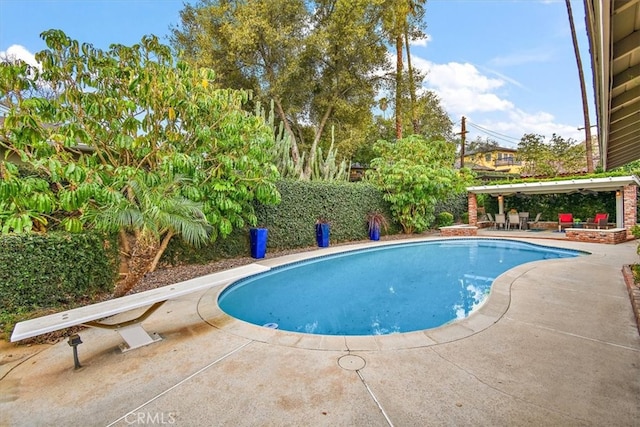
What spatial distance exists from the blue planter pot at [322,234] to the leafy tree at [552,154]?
2659cm

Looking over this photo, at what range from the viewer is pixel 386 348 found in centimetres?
360

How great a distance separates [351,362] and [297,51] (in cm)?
1564

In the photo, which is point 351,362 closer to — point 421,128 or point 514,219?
point 514,219

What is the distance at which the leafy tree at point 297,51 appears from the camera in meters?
14.2

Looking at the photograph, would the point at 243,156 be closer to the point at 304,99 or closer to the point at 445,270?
the point at 445,270

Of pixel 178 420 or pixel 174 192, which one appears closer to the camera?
pixel 178 420

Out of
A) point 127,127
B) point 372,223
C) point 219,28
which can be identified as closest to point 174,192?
point 127,127

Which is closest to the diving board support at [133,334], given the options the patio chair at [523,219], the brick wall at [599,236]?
the brick wall at [599,236]

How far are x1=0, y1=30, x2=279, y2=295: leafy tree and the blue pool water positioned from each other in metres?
2.09

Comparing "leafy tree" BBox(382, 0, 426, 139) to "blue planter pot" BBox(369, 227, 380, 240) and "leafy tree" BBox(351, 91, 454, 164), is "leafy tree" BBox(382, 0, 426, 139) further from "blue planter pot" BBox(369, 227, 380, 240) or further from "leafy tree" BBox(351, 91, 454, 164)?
"blue planter pot" BBox(369, 227, 380, 240)

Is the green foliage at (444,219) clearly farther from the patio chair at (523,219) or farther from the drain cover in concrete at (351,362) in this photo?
the drain cover in concrete at (351,362)

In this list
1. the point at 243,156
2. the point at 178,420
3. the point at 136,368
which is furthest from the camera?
the point at 243,156

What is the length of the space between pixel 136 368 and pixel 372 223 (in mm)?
11134

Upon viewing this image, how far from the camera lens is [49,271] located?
4680mm
